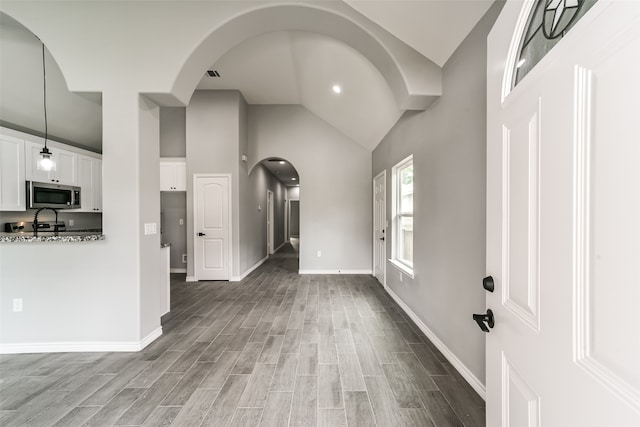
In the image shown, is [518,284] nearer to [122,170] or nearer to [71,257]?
[122,170]

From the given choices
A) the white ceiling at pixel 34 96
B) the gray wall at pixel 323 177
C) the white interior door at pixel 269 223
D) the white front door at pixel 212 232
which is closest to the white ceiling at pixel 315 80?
the gray wall at pixel 323 177

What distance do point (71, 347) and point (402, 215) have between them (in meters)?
3.86

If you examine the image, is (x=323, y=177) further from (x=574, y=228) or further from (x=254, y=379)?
(x=574, y=228)

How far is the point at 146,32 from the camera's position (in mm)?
2402

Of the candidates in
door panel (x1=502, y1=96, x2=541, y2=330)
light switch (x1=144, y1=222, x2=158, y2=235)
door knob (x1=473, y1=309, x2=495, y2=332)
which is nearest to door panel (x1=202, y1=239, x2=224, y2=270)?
light switch (x1=144, y1=222, x2=158, y2=235)

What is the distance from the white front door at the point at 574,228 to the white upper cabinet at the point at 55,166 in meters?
4.96

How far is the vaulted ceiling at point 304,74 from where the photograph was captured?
6.77 feet

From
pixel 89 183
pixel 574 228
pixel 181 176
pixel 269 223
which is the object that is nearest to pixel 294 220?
pixel 269 223

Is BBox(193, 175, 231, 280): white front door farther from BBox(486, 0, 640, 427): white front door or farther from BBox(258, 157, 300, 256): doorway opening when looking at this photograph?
BBox(486, 0, 640, 427): white front door

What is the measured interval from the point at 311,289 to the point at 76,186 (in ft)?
14.0

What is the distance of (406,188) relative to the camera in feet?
12.1

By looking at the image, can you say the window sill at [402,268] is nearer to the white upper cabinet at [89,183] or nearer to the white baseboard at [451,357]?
the white baseboard at [451,357]

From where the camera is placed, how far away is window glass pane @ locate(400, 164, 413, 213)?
357cm

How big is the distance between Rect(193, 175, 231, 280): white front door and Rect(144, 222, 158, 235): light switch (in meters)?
2.22
